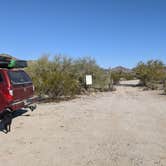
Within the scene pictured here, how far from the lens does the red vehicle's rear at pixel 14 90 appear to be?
9786mm

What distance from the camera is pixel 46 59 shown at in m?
28.1

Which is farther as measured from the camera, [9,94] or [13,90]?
[13,90]

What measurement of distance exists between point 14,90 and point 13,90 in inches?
3.1

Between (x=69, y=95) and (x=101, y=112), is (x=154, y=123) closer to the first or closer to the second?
(x=101, y=112)

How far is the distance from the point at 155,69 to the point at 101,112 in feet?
93.3

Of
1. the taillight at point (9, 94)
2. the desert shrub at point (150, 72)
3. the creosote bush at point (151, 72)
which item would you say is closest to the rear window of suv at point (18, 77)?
the taillight at point (9, 94)

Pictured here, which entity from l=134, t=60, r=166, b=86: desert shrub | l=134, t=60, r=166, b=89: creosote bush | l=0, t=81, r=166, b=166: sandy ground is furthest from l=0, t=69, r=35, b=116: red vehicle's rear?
l=134, t=60, r=166, b=86: desert shrub

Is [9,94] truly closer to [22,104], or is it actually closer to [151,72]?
[22,104]

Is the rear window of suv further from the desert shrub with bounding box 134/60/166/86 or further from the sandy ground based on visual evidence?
the desert shrub with bounding box 134/60/166/86

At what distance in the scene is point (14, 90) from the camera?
10047 millimetres

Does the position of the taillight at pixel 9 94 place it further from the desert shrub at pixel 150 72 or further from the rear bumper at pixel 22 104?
the desert shrub at pixel 150 72

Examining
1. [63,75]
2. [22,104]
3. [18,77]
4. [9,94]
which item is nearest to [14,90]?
[9,94]

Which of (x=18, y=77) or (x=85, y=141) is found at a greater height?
(x=18, y=77)

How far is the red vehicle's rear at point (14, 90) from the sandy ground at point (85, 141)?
79cm
